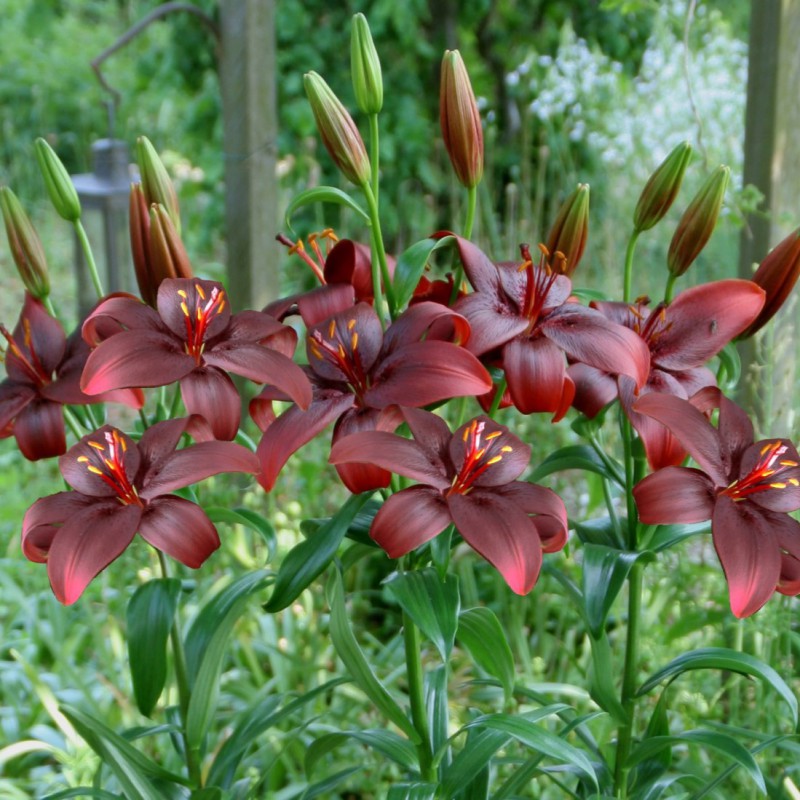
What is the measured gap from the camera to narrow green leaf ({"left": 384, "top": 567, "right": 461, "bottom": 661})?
2.43 ft

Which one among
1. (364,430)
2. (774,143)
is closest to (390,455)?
(364,430)

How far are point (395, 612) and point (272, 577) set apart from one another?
3.61 feet

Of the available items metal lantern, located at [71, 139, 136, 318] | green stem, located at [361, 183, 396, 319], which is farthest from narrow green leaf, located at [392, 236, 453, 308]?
metal lantern, located at [71, 139, 136, 318]

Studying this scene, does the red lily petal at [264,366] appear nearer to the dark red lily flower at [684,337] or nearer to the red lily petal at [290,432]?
the red lily petal at [290,432]

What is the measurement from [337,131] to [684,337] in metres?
0.34

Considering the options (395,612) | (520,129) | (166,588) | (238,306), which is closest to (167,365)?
(166,588)

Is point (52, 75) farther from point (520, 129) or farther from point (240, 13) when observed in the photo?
point (240, 13)

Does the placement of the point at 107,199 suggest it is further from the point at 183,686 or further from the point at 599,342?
the point at 599,342

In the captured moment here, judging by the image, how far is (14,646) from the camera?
70.0 inches

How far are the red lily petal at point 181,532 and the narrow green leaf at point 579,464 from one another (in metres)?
0.29

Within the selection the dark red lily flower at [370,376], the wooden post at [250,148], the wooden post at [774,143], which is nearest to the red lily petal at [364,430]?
the dark red lily flower at [370,376]

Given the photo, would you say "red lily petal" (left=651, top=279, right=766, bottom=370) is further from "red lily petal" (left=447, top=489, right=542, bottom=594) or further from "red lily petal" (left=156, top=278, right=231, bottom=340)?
"red lily petal" (left=156, top=278, right=231, bottom=340)

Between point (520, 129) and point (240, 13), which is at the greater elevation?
point (240, 13)

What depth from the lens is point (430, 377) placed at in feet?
2.43
